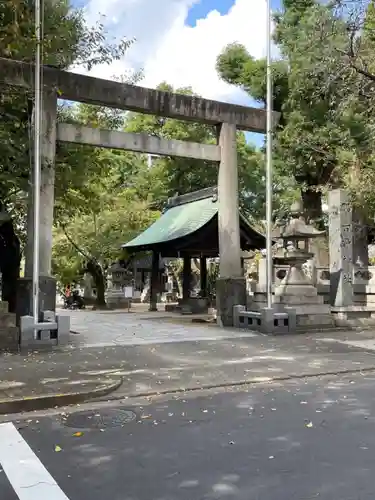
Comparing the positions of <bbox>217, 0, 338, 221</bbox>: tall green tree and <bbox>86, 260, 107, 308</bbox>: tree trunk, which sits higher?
<bbox>217, 0, 338, 221</bbox>: tall green tree

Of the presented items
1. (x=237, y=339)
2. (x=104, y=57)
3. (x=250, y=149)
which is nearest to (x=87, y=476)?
(x=237, y=339)

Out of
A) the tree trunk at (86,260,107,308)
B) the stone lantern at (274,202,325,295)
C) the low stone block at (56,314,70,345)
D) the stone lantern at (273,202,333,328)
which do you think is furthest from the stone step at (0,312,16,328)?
the tree trunk at (86,260,107,308)

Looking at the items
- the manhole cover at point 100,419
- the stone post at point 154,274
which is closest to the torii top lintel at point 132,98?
the manhole cover at point 100,419

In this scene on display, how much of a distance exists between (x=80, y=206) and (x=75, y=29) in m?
5.81

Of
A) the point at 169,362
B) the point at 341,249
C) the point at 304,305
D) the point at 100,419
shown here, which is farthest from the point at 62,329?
the point at 341,249

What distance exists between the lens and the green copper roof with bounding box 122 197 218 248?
19.9m

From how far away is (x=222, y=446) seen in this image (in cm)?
487

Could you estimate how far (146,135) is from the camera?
13875 millimetres

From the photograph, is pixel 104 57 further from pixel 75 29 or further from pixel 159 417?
pixel 159 417

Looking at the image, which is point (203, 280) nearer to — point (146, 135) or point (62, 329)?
point (146, 135)

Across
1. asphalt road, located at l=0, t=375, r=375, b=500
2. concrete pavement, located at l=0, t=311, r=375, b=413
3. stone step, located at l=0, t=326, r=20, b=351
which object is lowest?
asphalt road, located at l=0, t=375, r=375, b=500

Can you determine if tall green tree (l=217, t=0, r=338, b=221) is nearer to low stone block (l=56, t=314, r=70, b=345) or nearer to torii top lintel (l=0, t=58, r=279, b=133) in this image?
torii top lintel (l=0, t=58, r=279, b=133)

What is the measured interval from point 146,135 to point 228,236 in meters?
3.59

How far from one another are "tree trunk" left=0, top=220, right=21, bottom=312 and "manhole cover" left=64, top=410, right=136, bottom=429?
8078mm
